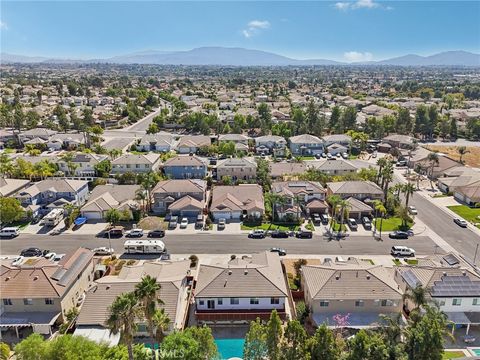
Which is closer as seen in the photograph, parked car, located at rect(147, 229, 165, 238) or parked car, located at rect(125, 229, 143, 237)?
parked car, located at rect(125, 229, 143, 237)

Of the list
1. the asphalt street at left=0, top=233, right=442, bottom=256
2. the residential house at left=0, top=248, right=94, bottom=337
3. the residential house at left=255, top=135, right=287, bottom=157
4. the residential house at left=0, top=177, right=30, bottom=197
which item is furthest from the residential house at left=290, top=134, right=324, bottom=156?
the residential house at left=0, top=248, right=94, bottom=337

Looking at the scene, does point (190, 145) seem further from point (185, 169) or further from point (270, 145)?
point (270, 145)

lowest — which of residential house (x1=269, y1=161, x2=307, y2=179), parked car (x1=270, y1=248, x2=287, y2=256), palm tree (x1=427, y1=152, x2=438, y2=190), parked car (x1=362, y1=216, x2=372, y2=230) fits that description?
parked car (x1=270, y1=248, x2=287, y2=256)

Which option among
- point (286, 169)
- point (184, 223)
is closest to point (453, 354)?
point (184, 223)

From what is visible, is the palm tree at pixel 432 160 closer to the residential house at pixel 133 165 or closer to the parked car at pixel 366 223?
the parked car at pixel 366 223

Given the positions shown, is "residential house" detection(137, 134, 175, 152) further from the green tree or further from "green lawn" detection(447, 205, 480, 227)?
"green lawn" detection(447, 205, 480, 227)
